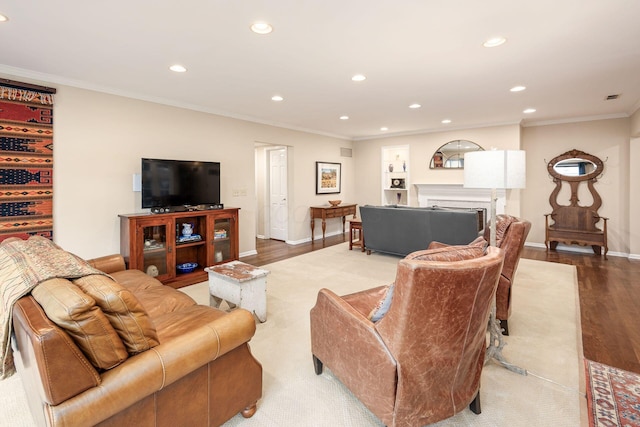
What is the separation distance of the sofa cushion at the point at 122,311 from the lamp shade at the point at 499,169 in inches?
81.4

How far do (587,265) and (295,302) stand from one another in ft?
15.0

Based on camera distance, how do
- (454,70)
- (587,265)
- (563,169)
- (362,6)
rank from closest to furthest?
(362,6) → (454,70) → (587,265) → (563,169)

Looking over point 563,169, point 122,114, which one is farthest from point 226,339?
Answer: point 563,169

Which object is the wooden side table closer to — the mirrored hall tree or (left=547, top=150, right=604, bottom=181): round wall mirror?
the mirrored hall tree

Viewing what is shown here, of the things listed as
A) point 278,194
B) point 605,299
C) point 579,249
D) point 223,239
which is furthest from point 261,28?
point 579,249

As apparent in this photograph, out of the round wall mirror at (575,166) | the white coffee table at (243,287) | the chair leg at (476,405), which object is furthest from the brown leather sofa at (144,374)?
the round wall mirror at (575,166)

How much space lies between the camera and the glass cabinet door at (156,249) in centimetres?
377

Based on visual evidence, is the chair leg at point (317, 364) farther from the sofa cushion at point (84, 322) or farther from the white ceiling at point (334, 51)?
the white ceiling at point (334, 51)

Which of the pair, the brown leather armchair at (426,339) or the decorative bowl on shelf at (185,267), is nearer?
the brown leather armchair at (426,339)

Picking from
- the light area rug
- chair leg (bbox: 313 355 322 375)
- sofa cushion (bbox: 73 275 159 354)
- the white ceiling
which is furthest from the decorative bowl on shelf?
sofa cushion (bbox: 73 275 159 354)

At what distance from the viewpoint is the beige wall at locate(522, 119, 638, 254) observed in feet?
17.5

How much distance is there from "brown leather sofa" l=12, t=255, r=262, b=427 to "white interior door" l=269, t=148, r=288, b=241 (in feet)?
16.5

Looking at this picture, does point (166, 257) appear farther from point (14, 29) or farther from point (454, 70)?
point (454, 70)

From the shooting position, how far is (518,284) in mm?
3900
